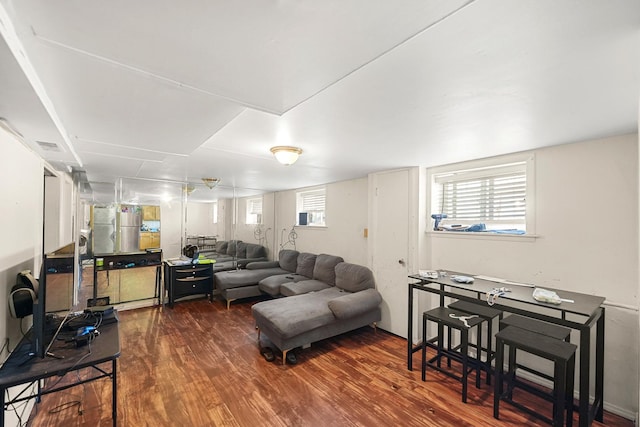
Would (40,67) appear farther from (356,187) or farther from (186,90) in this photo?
(356,187)

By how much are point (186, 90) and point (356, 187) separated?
10.6 ft

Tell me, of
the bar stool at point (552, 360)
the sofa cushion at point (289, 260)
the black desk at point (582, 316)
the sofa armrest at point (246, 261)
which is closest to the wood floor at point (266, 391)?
the bar stool at point (552, 360)

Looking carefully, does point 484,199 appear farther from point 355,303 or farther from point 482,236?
point 355,303

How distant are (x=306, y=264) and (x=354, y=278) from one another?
1283mm

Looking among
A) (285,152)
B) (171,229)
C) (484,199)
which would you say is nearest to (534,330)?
(484,199)

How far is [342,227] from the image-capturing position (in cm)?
448

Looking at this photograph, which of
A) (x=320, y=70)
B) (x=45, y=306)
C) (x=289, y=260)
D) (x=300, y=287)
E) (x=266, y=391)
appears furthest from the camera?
(x=289, y=260)

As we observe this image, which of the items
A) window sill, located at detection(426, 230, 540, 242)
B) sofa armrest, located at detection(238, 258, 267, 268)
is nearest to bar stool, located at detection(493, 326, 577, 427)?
window sill, located at detection(426, 230, 540, 242)

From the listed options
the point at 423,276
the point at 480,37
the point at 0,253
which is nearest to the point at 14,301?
the point at 0,253

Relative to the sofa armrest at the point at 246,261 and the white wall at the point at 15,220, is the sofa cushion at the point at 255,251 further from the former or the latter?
the white wall at the point at 15,220

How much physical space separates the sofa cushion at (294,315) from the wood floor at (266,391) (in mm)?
345

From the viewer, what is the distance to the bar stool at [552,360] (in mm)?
1677

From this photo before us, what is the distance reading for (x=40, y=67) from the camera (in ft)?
3.58

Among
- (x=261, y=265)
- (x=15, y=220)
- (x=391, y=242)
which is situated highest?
(x=15, y=220)
